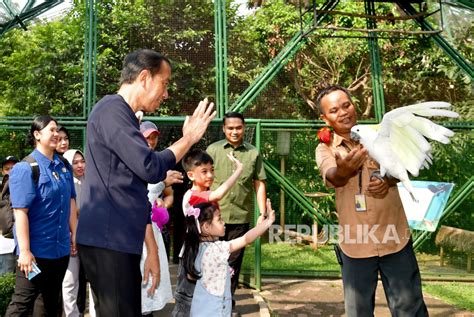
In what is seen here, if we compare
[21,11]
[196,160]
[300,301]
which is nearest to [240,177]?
[196,160]

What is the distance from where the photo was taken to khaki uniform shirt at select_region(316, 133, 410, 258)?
123 inches

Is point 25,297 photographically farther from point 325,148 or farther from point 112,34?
point 112,34

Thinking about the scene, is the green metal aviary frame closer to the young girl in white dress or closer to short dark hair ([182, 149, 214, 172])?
short dark hair ([182, 149, 214, 172])

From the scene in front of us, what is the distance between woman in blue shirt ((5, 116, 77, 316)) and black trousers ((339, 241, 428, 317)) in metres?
1.83

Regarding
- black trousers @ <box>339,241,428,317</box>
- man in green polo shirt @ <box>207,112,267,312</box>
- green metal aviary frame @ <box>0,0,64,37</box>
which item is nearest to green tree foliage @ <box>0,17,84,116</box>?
green metal aviary frame @ <box>0,0,64,37</box>

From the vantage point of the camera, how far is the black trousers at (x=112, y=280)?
234 cm

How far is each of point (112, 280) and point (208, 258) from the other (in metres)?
1.16

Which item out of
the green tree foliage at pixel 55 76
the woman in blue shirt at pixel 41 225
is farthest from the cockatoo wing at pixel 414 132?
the green tree foliage at pixel 55 76

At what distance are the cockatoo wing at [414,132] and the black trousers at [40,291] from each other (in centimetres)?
221

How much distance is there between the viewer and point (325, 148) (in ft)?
11.0

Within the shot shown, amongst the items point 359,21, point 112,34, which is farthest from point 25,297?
point 359,21

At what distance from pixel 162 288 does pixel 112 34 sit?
3.03 m

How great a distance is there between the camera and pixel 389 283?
316cm

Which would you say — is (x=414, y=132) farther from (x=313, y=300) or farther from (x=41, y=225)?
(x=313, y=300)
